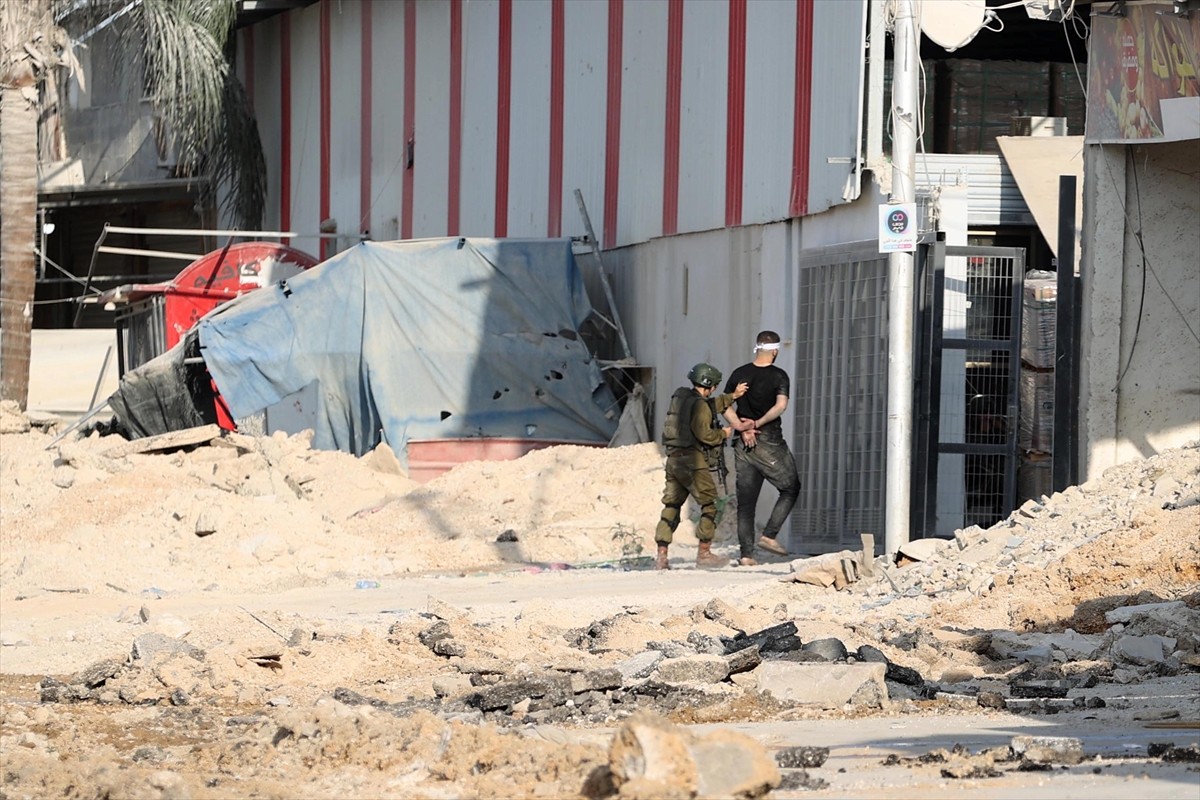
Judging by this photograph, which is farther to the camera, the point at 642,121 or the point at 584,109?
the point at 584,109

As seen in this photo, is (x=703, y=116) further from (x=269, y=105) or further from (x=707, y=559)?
(x=269, y=105)

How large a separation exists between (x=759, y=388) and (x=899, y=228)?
7.44 ft

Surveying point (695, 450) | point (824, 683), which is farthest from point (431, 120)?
point (824, 683)

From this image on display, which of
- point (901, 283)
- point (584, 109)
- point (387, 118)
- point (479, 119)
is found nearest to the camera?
point (901, 283)

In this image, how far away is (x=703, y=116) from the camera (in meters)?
18.6

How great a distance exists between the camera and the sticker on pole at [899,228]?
12844 mm

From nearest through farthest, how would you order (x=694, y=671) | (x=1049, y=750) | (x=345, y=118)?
(x=1049, y=750) → (x=694, y=671) → (x=345, y=118)

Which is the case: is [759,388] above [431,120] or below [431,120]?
below

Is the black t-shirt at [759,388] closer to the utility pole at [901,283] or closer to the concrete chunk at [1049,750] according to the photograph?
the utility pole at [901,283]

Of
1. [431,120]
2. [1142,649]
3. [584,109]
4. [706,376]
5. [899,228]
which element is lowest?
[1142,649]

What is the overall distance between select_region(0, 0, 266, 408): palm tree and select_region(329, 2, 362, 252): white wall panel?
179cm

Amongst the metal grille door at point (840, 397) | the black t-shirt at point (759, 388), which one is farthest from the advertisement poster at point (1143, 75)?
the black t-shirt at point (759, 388)

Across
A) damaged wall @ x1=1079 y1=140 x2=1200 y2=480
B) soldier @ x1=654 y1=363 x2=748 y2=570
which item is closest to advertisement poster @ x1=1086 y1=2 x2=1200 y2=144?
damaged wall @ x1=1079 y1=140 x2=1200 y2=480

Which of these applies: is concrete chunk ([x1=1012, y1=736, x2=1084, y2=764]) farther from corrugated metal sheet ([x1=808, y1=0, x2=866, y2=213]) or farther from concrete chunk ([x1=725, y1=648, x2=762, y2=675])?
corrugated metal sheet ([x1=808, y1=0, x2=866, y2=213])
